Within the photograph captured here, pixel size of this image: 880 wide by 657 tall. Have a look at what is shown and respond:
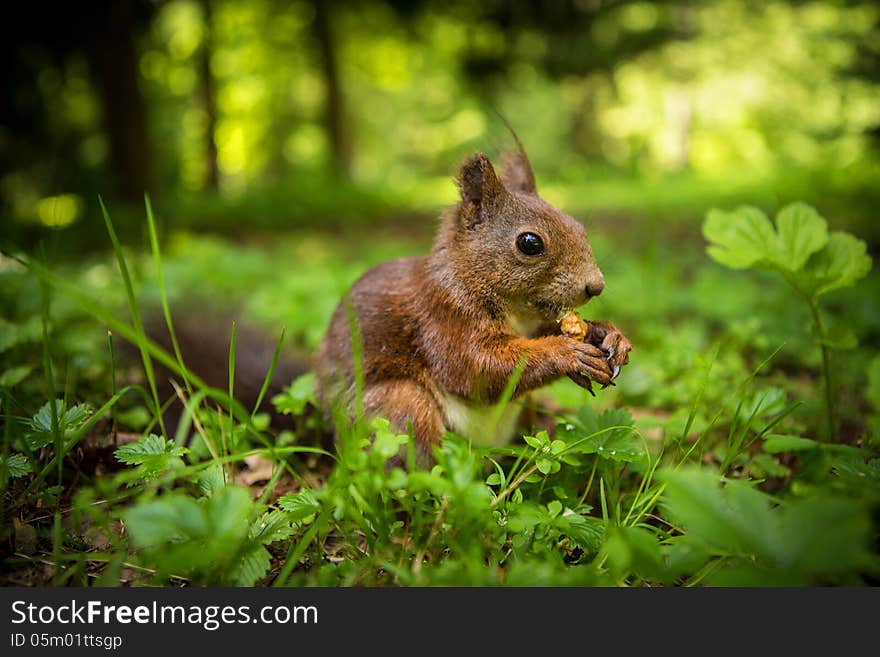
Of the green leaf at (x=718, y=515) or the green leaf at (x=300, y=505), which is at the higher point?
the green leaf at (x=718, y=515)

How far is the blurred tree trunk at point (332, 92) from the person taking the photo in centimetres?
1121

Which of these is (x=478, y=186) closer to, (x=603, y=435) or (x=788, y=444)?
(x=603, y=435)

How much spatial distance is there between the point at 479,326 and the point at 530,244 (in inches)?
10.6

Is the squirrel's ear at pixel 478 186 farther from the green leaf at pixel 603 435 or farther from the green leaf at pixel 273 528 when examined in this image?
the green leaf at pixel 273 528

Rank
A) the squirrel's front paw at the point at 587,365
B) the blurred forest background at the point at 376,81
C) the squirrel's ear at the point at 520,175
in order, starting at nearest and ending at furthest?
the squirrel's front paw at the point at 587,365 < the squirrel's ear at the point at 520,175 < the blurred forest background at the point at 376,81

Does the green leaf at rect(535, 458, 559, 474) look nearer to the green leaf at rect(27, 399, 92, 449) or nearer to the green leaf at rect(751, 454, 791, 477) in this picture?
the green leaf at rect(751, 454, 791, 477)

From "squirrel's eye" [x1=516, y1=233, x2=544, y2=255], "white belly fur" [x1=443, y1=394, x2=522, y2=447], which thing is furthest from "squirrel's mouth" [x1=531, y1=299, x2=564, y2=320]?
"white belly fur" [x1=443, y1=394, x2=522, y2=447]

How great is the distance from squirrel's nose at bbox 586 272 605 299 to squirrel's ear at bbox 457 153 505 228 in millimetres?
355

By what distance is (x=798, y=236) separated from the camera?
1.66 meters

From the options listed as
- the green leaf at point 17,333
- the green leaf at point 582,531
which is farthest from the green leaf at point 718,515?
the green leaf at point 17,333

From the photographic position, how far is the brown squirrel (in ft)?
5.20

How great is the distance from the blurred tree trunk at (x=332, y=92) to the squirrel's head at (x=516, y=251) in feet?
34.7

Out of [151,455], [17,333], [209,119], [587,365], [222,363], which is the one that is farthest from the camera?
[209,119]

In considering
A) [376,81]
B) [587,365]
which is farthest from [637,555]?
[376,81]
